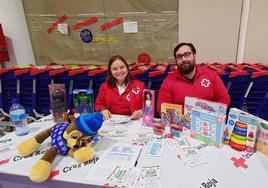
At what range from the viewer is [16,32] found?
3469 millimetres

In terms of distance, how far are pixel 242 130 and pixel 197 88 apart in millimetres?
699

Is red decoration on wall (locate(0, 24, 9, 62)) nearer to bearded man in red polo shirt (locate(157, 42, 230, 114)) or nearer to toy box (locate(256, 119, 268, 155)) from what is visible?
bearded man in red polo shirt (locate(157, 42, 230, 114))

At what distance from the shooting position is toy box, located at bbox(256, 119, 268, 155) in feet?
3.24

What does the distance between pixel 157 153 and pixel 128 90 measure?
83cm

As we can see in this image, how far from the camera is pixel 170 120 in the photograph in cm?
130

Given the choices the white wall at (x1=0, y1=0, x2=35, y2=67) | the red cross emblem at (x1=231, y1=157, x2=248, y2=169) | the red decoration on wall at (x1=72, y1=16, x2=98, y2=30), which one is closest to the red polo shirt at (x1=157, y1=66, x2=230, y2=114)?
the red cross emblem at (x1=231, y1=157, x2=248, y2=169)

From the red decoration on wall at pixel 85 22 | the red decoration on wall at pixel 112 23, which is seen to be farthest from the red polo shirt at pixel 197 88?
the red decoration on wall at pixel 85 22

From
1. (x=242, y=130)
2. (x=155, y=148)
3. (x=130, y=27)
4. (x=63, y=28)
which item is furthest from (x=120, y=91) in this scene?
(x=63, y=28)

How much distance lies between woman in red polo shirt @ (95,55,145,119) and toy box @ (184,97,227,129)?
0.56m

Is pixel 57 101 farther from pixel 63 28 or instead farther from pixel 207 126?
pixel 63 28

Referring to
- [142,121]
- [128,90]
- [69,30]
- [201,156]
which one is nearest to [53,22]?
[69,30]

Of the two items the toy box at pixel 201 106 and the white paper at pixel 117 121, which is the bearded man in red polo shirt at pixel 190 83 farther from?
the toy box at pixel 201 106

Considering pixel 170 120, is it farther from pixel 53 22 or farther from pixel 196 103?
pixel 53 22

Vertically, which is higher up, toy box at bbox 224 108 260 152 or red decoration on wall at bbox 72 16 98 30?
red decoration on wall at bbox 72 16 98 30
